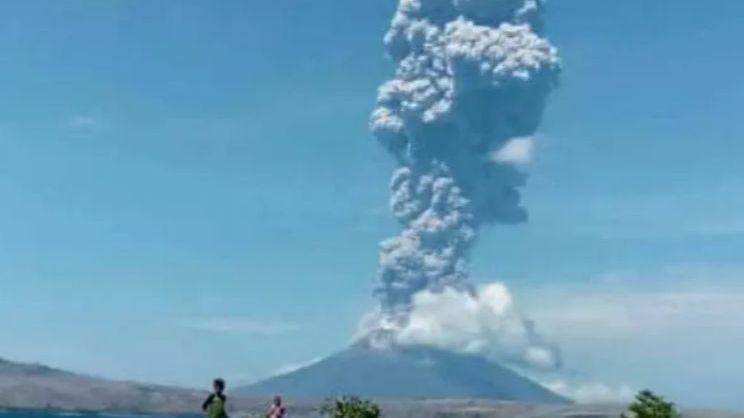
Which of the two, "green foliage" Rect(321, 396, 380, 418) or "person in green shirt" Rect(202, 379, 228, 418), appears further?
"green foliage" Rect(321, 396, 380, 418)

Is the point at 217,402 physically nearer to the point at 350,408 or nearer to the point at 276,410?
the point at 276,410

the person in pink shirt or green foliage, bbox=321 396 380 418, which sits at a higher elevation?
green foliage, bbox=321 396 380 418

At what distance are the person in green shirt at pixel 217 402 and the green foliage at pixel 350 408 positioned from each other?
8.13 meters

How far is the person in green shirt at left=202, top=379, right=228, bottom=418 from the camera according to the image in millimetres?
28938

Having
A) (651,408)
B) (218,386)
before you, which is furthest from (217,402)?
(651,408)

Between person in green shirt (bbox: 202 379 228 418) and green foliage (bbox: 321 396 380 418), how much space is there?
8130 millimetres

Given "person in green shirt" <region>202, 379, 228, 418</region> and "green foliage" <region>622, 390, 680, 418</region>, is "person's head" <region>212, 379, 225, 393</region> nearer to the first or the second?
"person in green shirt" <region>202, 379, 228, 418</region>

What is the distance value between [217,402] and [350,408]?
28.0ft

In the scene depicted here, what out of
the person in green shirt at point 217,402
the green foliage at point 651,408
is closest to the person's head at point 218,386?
the person in green shirt at point 217,402

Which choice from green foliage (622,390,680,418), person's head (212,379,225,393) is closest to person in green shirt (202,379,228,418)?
person's head (212,379,225,393)

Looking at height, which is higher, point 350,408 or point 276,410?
point 350,408

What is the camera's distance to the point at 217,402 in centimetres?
2909

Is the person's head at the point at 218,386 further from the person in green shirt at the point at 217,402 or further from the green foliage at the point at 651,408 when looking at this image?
the green foliage at the point at 651,408

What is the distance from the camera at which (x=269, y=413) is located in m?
31.3
